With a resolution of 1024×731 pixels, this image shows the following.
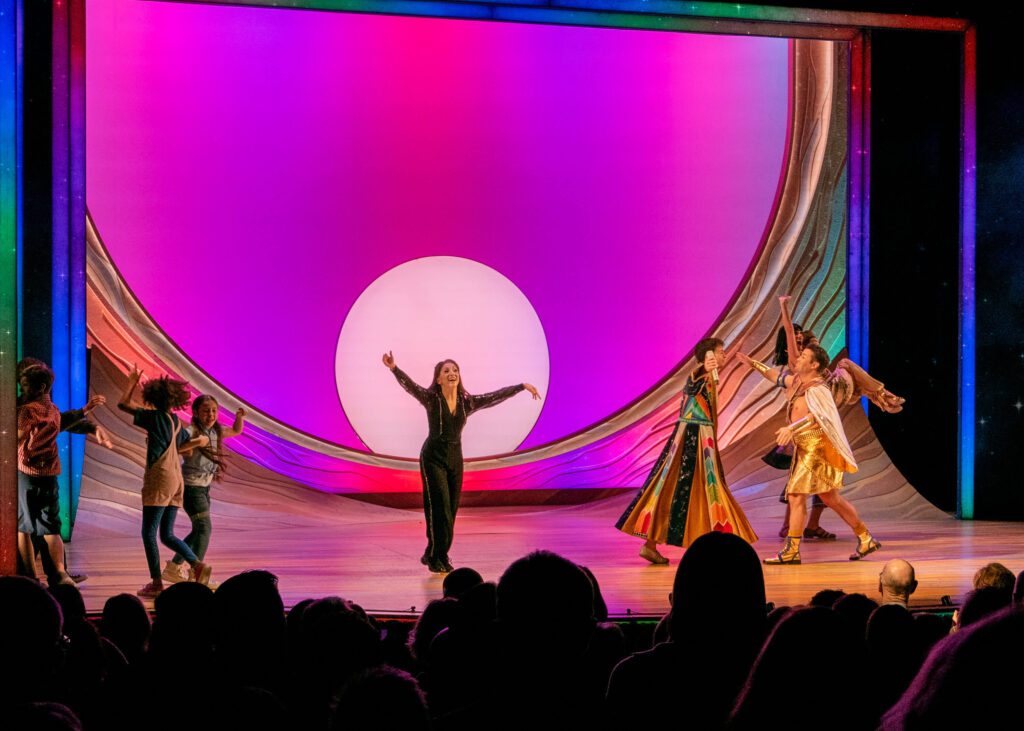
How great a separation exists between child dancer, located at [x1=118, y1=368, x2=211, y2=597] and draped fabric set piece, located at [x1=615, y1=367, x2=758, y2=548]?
221 centimetres

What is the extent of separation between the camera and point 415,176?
7500 mm

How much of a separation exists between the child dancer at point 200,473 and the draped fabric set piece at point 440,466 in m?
0.92

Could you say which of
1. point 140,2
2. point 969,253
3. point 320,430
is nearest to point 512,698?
point 320,430

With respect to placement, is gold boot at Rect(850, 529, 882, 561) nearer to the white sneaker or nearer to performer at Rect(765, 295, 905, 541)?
performer at Rect(765, 295, 905, 541)

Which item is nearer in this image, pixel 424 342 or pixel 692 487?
pixel 692 487

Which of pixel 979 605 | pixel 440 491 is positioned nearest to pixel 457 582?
pixel 979 605

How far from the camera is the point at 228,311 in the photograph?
7.22 metres

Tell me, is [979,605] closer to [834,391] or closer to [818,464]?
[818,464]

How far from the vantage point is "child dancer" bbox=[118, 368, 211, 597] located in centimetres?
446

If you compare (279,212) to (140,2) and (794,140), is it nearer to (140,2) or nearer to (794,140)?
(140,2)

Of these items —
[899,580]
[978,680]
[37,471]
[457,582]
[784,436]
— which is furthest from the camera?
[784,436]

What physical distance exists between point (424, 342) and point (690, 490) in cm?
277

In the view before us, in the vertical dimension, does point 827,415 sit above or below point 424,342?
below

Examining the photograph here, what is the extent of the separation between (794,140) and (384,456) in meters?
4.07
